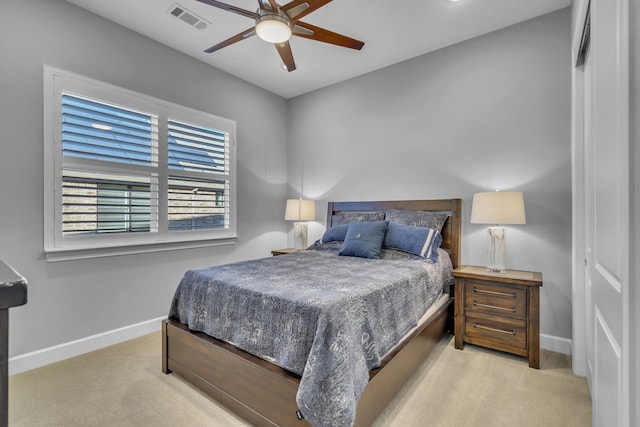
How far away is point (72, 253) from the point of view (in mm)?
2604

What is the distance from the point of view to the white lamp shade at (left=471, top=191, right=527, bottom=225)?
2551mm

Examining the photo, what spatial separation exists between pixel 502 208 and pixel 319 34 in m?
2.03

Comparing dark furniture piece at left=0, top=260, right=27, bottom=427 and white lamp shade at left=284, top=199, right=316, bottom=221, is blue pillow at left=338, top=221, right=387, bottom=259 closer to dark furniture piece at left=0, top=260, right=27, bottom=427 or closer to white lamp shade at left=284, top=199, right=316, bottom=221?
white lamp shade at left=284, top=199, right=316, bottom=221

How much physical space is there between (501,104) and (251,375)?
3160mm

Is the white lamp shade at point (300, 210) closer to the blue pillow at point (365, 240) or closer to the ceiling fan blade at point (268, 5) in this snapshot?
the blue pillow at point (365, 240)

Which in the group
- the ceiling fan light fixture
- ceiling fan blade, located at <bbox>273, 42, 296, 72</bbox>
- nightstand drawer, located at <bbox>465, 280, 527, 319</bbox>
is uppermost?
ceiling fan blade, located at <bbox>273, 42, 296, 72</bbox>

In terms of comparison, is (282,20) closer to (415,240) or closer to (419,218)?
(415,240)

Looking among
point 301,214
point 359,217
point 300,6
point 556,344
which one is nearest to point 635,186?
point 300,6

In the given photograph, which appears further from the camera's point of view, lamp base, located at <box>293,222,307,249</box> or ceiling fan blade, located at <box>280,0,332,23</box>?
lamp base, located at <box>293,222,307,249</box>

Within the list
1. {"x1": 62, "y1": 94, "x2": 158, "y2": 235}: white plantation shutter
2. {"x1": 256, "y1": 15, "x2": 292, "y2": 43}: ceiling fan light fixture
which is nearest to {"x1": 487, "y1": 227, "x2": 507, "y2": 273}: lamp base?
{"x1": 256, "y1": 15, "x2": 292, "y2": 43}: ceiling fan light fixture

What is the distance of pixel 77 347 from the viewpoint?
8.61ft

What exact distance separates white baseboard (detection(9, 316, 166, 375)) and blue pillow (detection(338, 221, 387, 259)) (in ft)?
6.94

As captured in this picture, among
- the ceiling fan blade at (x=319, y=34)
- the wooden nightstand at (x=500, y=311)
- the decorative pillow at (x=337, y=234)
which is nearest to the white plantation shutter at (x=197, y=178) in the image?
the decorative pillow at (x=337, y=234)

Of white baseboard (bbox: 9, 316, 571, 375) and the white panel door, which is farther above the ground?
the white panel door
